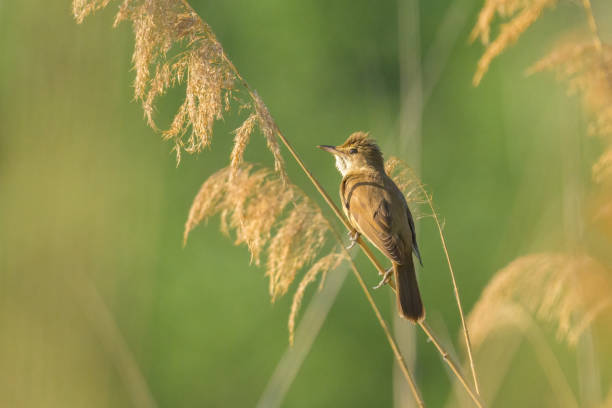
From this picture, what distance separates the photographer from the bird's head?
10.5ft

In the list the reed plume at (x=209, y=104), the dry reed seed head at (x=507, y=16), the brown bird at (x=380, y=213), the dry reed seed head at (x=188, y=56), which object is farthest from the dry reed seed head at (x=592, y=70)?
the dry reed seed head at (x=188, y=56)

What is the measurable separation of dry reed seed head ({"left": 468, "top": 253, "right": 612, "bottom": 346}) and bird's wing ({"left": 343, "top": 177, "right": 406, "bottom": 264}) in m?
0.37

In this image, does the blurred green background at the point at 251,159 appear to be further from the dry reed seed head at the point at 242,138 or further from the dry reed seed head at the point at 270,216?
the dry reed seed head at the point at 242,138

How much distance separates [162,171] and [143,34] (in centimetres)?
533

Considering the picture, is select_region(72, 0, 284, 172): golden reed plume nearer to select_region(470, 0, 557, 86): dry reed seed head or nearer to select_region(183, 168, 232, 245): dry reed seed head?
select_region(183, 168, 232, 245): dry reed seed head

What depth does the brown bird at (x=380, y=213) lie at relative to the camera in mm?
2473

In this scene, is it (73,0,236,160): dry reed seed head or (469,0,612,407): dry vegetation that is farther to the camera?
(469,0,612,407): dry vegetation

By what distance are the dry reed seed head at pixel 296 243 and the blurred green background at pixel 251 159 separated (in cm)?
189

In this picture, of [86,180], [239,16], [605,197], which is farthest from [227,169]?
[239,16]

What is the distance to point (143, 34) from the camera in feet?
7.02

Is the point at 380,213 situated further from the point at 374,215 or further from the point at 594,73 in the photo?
the point at 594,73

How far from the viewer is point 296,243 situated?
2.35m

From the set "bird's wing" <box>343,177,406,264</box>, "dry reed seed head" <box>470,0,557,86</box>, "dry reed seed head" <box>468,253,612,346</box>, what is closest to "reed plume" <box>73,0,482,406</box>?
"bird's wing" <box>343,177,406,264</box>

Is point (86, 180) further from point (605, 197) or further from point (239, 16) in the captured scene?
point (239, 16)
